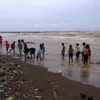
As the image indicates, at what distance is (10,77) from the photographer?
1212 cm

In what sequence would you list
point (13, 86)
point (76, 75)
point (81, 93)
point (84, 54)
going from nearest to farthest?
1. point (81, 93)
2. point (13, 86)
3. point (76, 75)
4. point (84, 54)

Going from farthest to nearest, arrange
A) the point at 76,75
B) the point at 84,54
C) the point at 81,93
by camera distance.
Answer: the point at 84,54 → the point at 76,75 → the point at 81,93

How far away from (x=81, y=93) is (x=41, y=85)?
2.02 metres

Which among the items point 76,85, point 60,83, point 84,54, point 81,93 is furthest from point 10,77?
point 84,54

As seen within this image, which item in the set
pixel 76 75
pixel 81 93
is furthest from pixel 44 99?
pixel 76 75

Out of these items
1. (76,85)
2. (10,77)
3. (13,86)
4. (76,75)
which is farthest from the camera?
(76,75)

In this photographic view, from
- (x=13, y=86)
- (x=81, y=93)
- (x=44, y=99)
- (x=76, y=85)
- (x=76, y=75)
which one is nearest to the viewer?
(x=44, y=99)

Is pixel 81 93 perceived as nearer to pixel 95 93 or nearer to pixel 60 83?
pixel 95 93

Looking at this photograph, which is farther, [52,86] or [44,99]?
[52,86]

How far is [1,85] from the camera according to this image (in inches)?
416

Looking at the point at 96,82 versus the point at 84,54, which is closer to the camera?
the point at 96,82

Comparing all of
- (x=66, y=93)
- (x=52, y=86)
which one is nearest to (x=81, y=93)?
(x=66, y=93)

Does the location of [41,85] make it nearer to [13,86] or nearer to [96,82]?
[13,86]

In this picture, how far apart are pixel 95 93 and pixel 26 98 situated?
2805 mm
